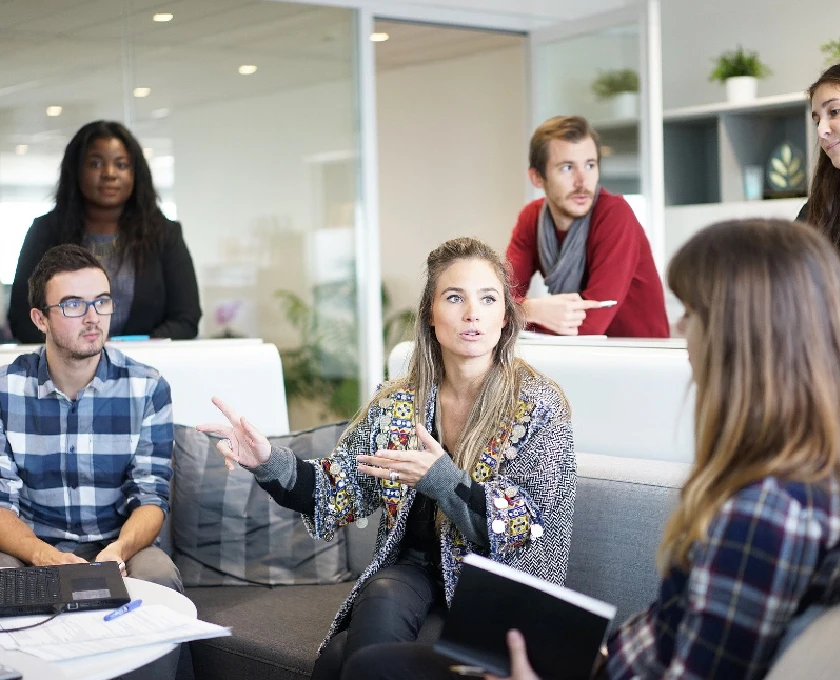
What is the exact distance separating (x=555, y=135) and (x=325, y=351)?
2.30m

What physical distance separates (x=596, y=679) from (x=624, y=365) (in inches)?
42.5

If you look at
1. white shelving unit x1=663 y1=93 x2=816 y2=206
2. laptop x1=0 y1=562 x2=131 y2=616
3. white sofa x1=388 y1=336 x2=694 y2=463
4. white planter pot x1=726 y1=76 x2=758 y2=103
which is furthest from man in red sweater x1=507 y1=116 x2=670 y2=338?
white planter pot x1=726 y1=76 x2=758 y2=103

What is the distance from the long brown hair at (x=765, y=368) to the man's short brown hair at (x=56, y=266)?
5.92 feet

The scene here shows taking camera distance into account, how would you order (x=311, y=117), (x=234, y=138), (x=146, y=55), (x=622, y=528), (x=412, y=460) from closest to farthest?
(x=412, y=460)
(x=622, y=528)
(x=146, y=55)
(x=234, y=138)
(x=311, y=117)

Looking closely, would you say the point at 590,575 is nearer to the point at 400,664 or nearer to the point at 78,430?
the point at 400,664

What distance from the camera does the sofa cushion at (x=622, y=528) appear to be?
2.19 m

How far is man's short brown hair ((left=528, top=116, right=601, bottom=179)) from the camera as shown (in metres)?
3.20

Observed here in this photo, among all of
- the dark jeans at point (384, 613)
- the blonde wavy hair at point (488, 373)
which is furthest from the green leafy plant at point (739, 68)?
the dark jeans at point (384, 613)

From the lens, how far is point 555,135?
10.5 ft

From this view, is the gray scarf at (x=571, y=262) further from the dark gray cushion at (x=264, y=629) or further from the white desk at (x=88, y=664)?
the white desk at (x=88, y=664)

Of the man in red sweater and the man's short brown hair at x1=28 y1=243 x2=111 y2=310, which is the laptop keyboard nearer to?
the man's short brown hair at x1=28 y1=243 x2=111 y2=310

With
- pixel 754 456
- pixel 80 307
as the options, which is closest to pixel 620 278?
pixel 80 307

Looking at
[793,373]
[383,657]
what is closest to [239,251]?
[383,657]

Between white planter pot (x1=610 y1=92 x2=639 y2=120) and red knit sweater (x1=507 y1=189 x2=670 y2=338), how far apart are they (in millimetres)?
2228
